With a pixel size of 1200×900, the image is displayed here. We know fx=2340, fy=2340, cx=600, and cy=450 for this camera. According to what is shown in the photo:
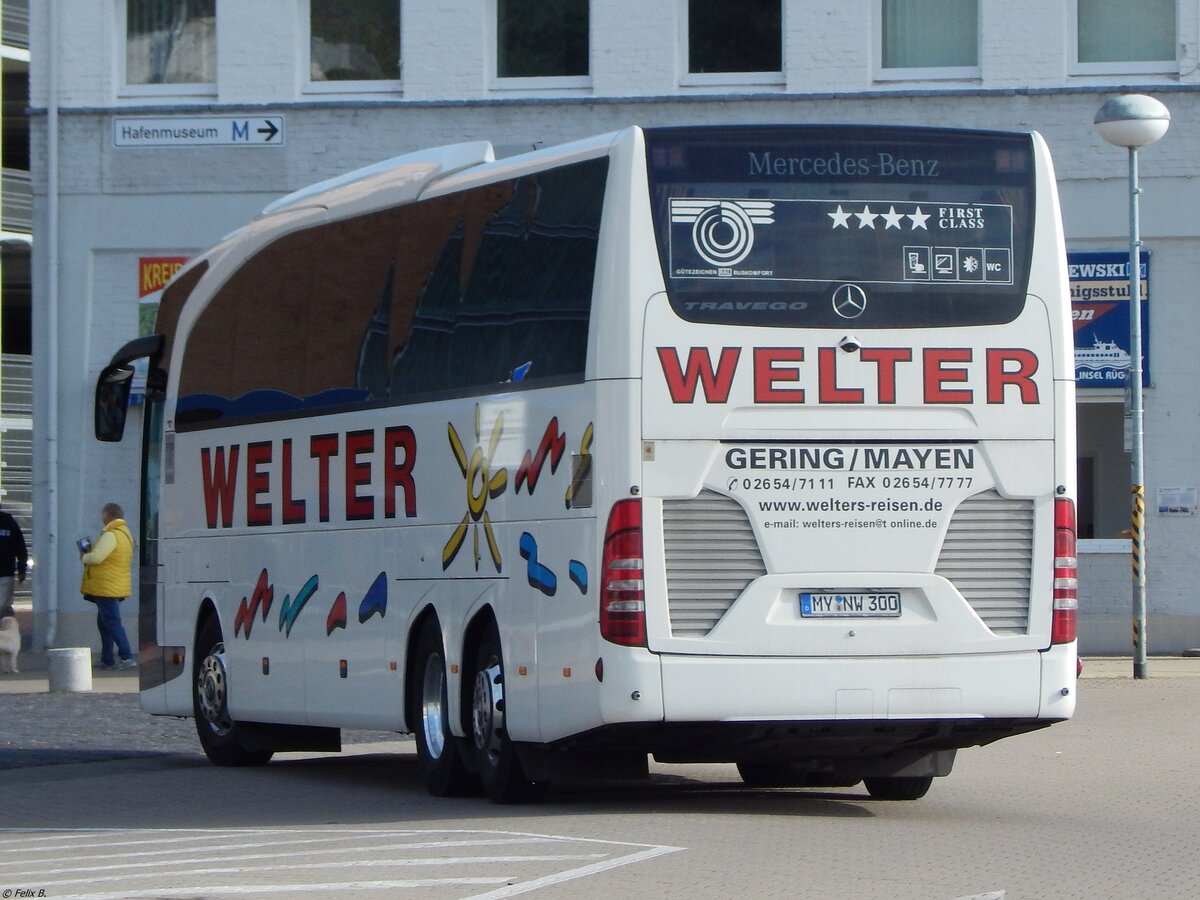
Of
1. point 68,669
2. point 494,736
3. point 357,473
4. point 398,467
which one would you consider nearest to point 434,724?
point 494,736

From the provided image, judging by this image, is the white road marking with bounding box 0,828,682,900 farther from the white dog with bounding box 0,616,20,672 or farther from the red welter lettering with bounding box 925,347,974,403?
the white dog with bounding box 0,616,20,672

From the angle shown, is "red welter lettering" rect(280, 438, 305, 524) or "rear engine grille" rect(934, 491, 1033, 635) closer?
"rear engine grille" rect(934, 491, 1033, 635)

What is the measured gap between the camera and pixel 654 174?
11289 millimetres

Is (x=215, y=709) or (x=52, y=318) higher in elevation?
(x=52, y=318)

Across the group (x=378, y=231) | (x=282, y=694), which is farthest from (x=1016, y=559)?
(x=282, y=694)

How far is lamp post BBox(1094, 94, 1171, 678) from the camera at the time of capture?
22.5 meters

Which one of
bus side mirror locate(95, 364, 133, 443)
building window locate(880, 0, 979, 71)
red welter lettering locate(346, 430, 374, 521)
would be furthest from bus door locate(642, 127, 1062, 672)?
building window locate(880, 0, 979, 71)

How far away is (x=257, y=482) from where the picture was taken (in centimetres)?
1541

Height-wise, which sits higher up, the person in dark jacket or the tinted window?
the tinted window

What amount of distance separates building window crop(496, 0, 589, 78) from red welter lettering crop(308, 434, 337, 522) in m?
14.1

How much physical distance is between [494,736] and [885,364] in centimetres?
289

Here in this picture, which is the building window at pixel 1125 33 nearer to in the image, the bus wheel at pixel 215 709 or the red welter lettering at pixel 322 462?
the bus wheel at pixel 215 709

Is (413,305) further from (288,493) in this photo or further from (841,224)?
(841,224)

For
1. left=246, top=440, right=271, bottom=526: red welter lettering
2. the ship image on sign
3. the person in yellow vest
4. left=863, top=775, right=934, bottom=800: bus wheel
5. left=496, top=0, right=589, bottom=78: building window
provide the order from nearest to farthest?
left=863, top=775, right=934, bottom=800: bus wheel → left=246, top=440, right=271, bottom=526: red welter lettering → the person in yellow vest → the ship image on sign → left=496, top=0, right=589, bottom=78: building window
